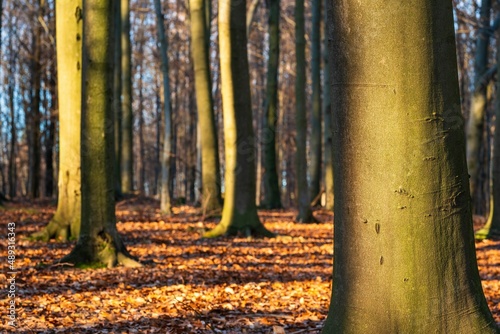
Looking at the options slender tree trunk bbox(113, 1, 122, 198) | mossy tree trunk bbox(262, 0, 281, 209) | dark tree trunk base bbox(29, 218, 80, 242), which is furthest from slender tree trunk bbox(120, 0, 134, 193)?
dark tree trunk base bbox(29, 218, 80, 242)

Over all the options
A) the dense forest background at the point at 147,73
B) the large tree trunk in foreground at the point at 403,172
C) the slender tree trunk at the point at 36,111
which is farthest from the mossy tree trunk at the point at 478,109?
the slender tree trunk at the point at 36,111

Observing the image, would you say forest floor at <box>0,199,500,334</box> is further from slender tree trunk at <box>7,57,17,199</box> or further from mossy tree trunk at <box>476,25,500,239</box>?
slender tree trunk at <box>7,57,17,199</box>

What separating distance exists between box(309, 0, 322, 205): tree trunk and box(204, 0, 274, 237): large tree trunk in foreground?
5293 mm

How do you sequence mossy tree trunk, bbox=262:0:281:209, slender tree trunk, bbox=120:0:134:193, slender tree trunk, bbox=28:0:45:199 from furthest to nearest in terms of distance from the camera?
slender tree trunk, bbox=28:0:45:199, slender tree trunk, bbox=120:0:134:193, mossy tree trunk, bbox=262:0:281:209

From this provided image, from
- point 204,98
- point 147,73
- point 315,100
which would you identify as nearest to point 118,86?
point 315,100

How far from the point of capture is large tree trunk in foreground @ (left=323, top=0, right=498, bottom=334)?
131 inches

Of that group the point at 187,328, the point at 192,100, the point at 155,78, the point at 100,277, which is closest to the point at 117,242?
the point at 100,277

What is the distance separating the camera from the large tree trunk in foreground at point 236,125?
11945mm

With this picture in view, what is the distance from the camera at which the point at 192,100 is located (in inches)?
1261

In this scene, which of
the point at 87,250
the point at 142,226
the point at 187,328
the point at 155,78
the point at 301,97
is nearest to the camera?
the point at 187,328

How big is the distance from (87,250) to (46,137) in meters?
18.8

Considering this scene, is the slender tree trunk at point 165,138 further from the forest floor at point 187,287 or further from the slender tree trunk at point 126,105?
the slender tree trunk at point 126,105

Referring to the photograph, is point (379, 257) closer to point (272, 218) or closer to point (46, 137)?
point (272, 218)

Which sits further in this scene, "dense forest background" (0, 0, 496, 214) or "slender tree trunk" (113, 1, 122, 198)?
"dense forest background" (0, 0, 496, 214)
